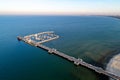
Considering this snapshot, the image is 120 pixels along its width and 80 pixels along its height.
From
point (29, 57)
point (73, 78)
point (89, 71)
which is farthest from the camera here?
point (29, 57)

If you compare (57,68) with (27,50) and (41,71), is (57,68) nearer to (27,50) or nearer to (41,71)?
(41,71)

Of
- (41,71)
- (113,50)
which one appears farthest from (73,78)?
(113,50)

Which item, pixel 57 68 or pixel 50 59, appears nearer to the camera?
pixel 57 68

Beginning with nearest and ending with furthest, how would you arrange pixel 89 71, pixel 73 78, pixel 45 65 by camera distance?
pixel 73 78 < pixel 89 71 < pixel 45 65

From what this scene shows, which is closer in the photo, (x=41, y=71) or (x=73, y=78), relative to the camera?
(x=73, y=78)

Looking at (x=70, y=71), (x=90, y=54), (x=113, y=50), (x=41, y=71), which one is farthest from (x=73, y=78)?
(x=113, y=50)

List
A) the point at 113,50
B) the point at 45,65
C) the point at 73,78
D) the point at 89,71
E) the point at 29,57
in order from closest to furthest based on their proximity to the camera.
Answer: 1. the point at 73,78
2. the point at 89,71
3. the point at 45,65
4. the point at 29,57
5. the point at 113,50

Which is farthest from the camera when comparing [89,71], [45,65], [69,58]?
[69,58]

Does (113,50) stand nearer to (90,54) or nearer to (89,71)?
(90,54)

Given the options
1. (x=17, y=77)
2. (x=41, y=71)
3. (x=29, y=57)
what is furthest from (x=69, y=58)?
(x=17, y=77)
